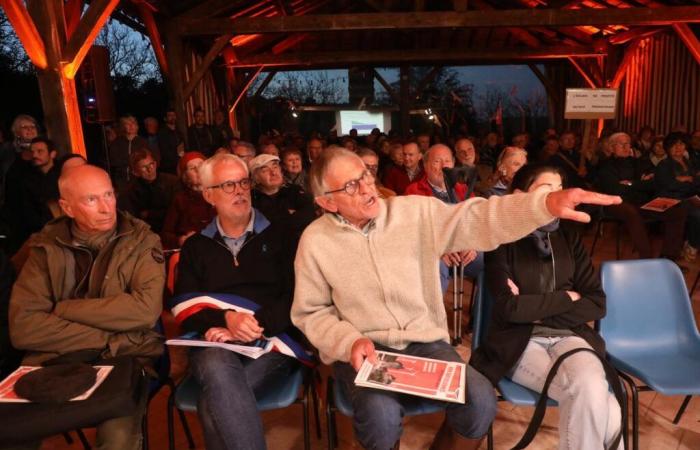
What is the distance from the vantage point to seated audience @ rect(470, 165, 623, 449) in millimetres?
1690

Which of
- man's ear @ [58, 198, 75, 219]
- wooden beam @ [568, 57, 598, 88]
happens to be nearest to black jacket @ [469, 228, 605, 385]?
man's ear @ [58, 198, 75, 219]

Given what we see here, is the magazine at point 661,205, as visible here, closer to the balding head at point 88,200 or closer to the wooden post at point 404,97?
the balding head at point 88,200

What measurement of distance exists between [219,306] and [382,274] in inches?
27.6

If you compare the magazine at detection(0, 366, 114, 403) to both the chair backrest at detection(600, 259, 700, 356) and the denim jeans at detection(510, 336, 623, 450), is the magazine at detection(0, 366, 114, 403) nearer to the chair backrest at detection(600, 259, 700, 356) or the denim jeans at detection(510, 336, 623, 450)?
the denim jeans at detection(510, 336, 623, 450)

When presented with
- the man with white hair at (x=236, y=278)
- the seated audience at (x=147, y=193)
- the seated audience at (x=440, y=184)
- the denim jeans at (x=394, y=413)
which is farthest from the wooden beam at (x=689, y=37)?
the denim jeans at (x=394, y=413)

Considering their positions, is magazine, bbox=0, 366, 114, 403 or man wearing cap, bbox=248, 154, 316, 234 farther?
man wearing cap, bbox=248, 154, 316, 234

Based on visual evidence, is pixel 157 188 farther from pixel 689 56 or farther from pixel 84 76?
pixel 689 56

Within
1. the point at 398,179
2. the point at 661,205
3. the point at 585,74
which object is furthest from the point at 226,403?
the point at 585,74

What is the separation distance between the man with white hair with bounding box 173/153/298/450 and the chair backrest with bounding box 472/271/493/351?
0.76 m

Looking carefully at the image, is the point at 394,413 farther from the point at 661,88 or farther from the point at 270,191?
the point at 661,88

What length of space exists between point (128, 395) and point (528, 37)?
13294mm

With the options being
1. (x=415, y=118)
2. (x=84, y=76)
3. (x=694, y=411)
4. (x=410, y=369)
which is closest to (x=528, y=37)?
(x=415, y=118)

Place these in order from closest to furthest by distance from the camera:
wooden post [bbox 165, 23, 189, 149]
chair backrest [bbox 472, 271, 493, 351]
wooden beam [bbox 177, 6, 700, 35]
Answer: chair backrest [bbox 472, 271, 493, 351] < wooden beam [bbox 177, 6, 700, 35] < wooden post [bbox 165, 23, 189, 149]

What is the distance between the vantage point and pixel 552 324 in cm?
198
